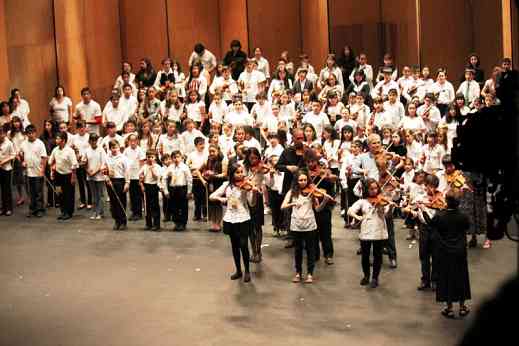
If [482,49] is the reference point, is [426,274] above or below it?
below

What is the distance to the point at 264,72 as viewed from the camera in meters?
23.2

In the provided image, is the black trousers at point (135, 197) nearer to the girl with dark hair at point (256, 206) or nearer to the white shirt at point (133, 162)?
the white shirt at point (133, 162)

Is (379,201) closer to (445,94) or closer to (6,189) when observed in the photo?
(445,94)

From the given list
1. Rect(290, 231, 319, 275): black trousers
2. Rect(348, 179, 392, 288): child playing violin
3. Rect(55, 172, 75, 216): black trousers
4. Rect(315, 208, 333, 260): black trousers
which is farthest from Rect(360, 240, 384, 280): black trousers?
Rect(55, 172, 75, 216): black trousers

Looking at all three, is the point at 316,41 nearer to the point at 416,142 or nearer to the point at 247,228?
the point at 416,142

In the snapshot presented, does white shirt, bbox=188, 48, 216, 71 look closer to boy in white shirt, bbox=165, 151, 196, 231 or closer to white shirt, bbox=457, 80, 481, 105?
white shirt, bbox=457, 80, 481, 105

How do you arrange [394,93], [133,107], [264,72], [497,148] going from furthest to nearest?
[264,72], [133,107], [394,93], [497,148]

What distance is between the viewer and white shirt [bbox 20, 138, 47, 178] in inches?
712

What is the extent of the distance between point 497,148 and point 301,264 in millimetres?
9000

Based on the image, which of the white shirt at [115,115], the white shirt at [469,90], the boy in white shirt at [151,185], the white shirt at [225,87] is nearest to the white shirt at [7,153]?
the white shirt at [115,115]

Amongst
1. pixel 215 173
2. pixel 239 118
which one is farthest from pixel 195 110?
pixel 215 173

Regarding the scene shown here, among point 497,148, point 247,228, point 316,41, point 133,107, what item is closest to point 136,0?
point 316,41

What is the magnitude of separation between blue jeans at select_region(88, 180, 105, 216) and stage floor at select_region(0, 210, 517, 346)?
4.42ft

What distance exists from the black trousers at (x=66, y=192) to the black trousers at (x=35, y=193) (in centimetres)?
59
